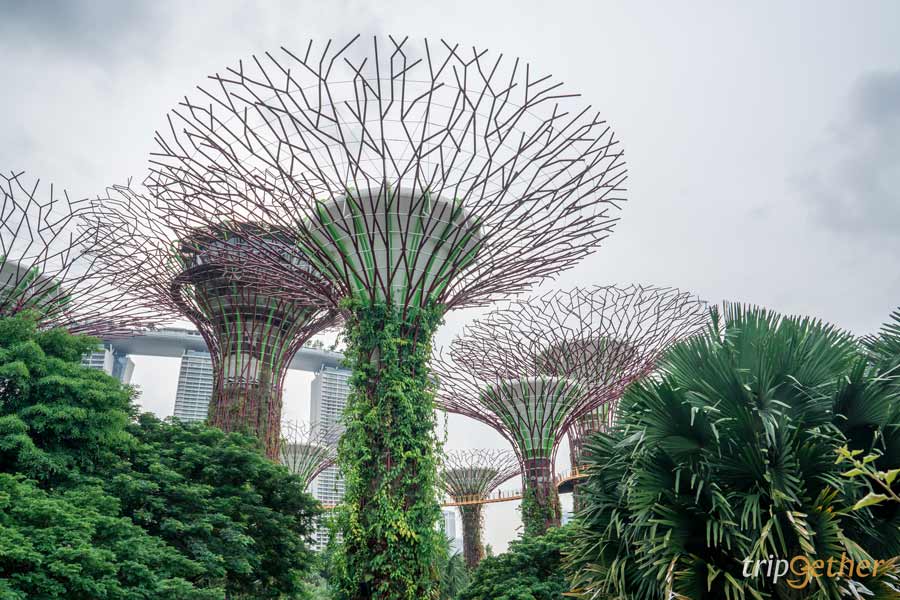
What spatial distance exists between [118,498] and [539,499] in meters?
17.7

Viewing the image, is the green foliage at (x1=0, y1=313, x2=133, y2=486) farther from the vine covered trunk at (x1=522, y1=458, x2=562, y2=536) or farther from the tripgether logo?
the vine covered trunk at (x1=522, y1=458, x2=562, y2=536)

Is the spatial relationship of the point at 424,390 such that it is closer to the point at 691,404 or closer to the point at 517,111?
the point at 517,111

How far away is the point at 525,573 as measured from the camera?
52.9ft

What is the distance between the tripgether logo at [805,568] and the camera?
5188mm

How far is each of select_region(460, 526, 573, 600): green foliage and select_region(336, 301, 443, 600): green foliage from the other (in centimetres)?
504

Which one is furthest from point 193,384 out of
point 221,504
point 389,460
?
point 389,460

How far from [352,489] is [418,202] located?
17.7 feet

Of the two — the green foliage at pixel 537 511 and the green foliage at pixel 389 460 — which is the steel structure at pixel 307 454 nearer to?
the green foliage at pixel 537 511

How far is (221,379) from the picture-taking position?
1992 cm

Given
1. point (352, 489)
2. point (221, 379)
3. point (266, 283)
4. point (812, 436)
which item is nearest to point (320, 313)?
point (221, 379)

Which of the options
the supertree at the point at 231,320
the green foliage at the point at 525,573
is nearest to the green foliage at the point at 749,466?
the green foliage at the point at 525,573

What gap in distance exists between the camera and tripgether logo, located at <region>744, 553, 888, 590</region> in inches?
204

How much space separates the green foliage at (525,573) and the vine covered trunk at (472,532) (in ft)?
73.0

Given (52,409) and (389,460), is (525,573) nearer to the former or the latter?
(389,460)
